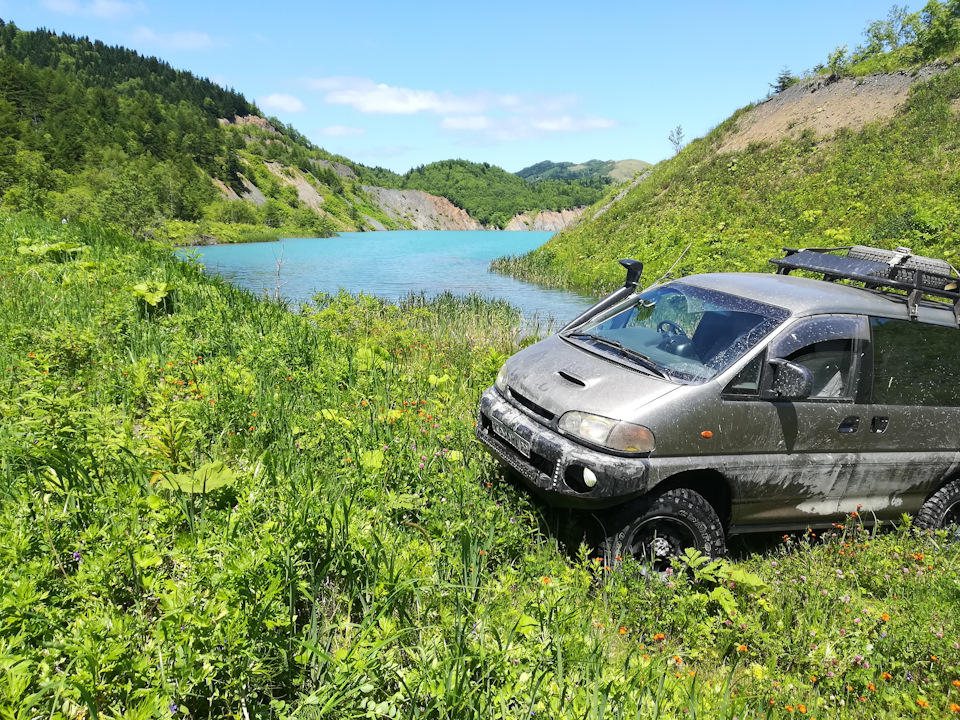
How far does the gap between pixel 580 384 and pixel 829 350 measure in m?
1.90

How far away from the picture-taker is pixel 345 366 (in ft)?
22.4

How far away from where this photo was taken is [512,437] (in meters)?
4.03

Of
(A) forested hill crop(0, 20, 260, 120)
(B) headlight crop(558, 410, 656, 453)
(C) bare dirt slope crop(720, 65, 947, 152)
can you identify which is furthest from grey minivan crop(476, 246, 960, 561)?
(A) forested hill crop(0, 20, 260, 120)

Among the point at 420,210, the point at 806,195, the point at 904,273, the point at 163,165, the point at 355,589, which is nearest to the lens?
the point at 355,589

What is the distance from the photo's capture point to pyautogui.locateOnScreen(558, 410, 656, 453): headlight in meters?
3.49

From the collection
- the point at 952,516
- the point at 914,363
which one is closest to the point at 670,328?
the point at 914,363

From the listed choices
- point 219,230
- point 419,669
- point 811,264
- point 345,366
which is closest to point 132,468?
point 419,669

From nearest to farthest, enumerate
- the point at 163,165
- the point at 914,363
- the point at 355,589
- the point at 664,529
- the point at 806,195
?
the point at 355,589 → the point at 664,529 → the point at 914,363 → the point at 806,195 → the point at 163,165

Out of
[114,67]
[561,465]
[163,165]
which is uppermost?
[114,67]

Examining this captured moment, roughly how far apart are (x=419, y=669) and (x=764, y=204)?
2498cm

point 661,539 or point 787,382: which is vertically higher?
point 787,382

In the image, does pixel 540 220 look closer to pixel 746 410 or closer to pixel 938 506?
pixel 938 506

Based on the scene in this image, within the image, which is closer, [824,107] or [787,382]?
[787,382]

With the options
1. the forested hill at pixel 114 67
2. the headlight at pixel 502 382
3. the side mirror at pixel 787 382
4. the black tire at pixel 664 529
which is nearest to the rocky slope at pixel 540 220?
the forested hill at pixel 114 67
